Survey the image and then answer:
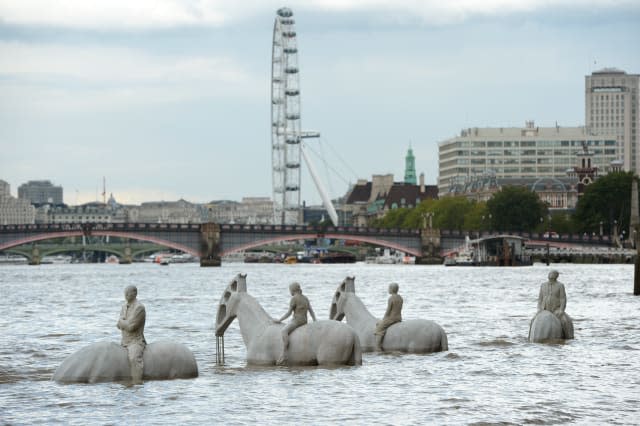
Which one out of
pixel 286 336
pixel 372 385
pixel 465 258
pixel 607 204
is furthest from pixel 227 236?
pixel 372 385

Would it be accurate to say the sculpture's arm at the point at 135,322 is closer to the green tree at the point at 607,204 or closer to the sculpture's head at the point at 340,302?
the sculpture's head at the point at 340,302

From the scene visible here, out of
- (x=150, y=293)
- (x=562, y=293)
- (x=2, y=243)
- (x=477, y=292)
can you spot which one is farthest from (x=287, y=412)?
(x=2, y=243)

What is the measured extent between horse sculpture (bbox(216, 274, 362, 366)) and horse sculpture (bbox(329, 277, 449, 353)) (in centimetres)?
351

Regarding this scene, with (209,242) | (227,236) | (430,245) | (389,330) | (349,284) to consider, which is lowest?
(389,330)

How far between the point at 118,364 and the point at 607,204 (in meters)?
165

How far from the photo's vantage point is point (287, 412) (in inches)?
967

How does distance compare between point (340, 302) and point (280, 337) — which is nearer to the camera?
point (280, 337)

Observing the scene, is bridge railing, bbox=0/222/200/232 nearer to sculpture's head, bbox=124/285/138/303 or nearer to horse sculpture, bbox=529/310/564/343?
horse sculpture, bbox=529/310/564/343

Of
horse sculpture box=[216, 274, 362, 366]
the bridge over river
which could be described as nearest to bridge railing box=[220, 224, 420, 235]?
the bridge over river

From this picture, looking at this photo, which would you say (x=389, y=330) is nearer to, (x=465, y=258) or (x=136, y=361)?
(x=136, y=361)

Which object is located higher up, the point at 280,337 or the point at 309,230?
the point at 309,230

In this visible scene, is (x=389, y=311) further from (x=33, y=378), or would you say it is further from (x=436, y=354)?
(x=33, y=378)

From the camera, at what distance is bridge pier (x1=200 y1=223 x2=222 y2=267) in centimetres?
16838

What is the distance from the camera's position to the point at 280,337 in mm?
29359
